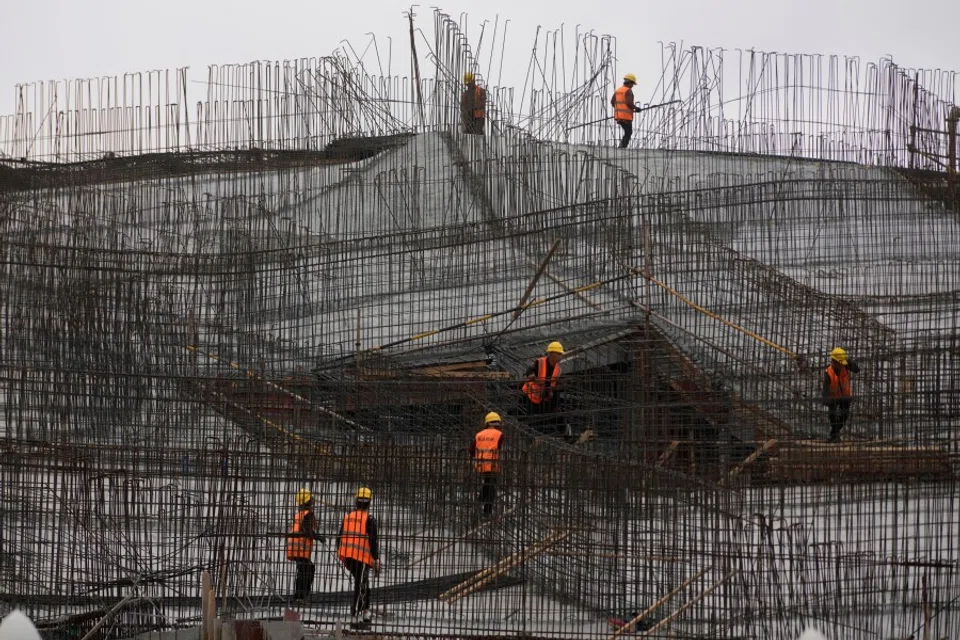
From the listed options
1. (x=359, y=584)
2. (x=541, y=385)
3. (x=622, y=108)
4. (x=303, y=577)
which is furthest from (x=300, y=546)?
(x=622, y=108)

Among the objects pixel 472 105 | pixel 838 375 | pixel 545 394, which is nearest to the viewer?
pixel 838 375

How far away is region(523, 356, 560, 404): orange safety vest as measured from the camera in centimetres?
1404

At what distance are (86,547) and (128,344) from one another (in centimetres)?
533

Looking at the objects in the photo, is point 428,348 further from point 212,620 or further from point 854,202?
point 212,620

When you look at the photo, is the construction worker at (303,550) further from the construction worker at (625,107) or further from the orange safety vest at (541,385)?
the construction worker at (625,107)

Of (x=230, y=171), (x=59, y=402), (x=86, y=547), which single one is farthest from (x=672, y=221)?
(x=86, y=547)

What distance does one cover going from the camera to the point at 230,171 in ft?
67.6

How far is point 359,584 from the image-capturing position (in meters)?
10.8

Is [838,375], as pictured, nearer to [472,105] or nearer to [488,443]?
[488,443]

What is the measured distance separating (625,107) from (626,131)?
36 centimetres

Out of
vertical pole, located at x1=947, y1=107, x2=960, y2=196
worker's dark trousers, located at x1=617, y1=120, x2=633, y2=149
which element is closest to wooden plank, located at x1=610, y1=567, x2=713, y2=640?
vertical pole, located at x1=947, y1=107, x2=960, y2=196

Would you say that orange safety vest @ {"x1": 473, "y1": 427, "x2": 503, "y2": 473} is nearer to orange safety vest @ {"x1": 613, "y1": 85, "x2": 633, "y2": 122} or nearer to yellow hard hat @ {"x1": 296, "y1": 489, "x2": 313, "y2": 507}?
yellow hard hat @ {"x1": 296, "y1": 489, "x2": 313, "y2": 507}

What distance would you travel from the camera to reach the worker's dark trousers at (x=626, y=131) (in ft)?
69.7

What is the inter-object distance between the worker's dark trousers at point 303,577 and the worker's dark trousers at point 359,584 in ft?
0.92
